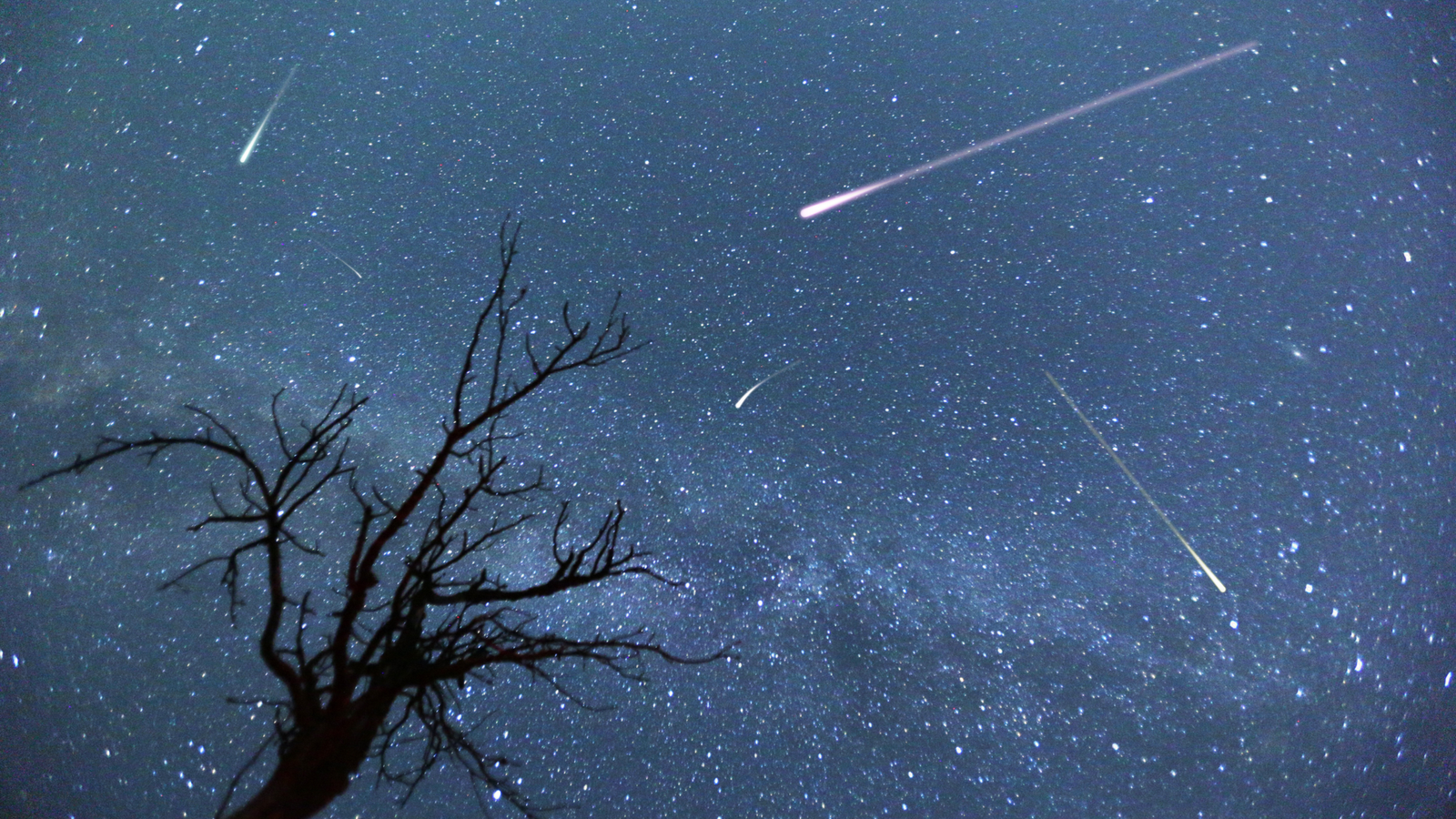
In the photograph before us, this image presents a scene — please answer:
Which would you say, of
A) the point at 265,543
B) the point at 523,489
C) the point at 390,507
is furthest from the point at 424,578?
the point at 523,489

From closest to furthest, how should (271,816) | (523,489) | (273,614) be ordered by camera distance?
(271,816) < (273,614) < (523,489)

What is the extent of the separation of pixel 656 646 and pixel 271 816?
1202mm

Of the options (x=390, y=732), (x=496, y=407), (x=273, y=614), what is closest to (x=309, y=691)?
(x=273, y=614)

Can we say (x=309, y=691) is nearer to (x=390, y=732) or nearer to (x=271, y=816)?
(x=271, y=816)

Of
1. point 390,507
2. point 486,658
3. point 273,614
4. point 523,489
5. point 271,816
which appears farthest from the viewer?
point 523,489

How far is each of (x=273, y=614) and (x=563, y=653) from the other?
0.85 m

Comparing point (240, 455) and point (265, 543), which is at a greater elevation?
point (240, 455)

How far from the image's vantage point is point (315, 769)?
2.02 metres

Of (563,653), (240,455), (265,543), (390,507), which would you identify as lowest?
(563,653)

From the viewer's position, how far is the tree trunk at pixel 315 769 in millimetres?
1959

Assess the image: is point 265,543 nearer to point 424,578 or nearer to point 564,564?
point 424,578

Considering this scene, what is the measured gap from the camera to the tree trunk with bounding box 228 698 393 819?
77.1 inches

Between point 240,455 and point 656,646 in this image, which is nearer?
point 240,455

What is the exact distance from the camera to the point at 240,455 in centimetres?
243
